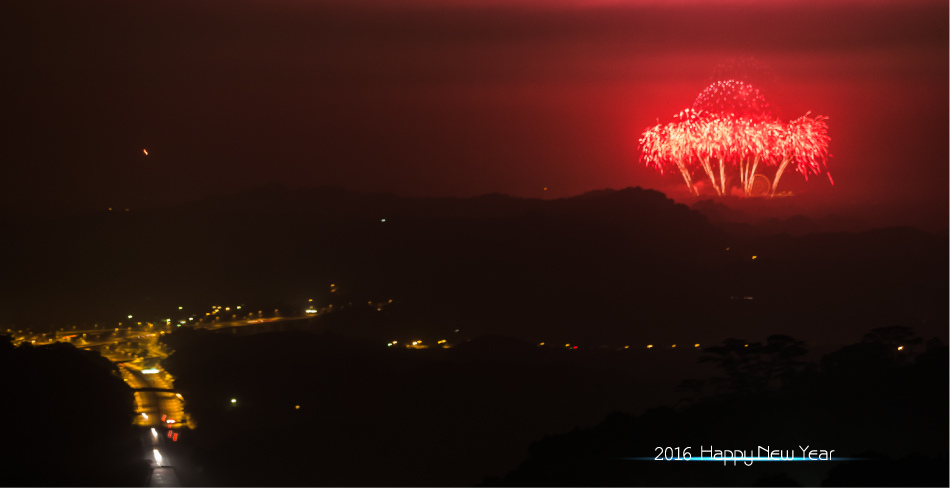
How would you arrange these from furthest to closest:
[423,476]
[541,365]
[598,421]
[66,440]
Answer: [541,365] → [598,421] → [66,440] → [423,476]

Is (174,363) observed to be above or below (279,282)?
below

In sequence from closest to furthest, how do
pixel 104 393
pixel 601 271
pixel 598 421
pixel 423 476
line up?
pixel 423 476 < pixel 598 421 < pixel 104 393 < pixel 601 271

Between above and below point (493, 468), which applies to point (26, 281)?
above

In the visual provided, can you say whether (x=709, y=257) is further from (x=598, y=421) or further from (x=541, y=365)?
(x=598, y=421)

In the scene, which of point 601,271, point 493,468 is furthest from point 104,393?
point 601,271

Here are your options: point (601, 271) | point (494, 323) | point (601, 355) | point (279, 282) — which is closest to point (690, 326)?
point (601, 355)

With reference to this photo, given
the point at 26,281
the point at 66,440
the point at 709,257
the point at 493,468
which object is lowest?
the point at 493,468

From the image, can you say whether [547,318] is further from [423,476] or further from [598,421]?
[423,476]

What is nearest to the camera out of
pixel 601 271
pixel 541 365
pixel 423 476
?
pixel 423 476

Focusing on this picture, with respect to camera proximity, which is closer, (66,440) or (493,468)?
(493,468)
